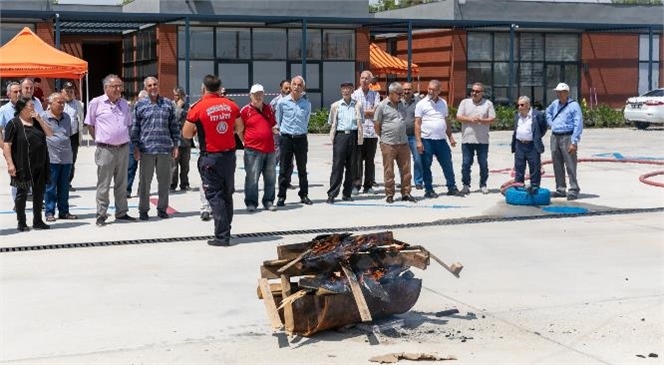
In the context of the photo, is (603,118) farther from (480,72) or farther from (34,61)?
(34,61)

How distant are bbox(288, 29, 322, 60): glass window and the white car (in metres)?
11.9

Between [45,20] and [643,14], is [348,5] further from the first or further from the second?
[643,14]

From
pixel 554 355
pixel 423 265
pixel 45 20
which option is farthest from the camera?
pixel 45 20

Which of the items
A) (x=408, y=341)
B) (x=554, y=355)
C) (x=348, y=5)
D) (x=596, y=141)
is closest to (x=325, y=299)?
(x=408, y=341)

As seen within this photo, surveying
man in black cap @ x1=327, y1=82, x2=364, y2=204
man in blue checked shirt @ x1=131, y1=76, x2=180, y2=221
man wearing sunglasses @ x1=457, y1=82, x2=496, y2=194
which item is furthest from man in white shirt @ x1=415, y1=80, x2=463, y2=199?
man in blue checked shirt @ x1=131, y1=76, x2=180, y2=221

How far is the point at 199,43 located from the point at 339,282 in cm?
3142

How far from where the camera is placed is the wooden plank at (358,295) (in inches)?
286

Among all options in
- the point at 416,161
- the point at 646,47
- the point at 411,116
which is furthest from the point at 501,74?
the point at 411,116

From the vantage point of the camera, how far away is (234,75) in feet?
126

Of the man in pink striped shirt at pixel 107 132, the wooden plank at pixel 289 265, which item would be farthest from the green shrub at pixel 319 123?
the wooden plank at pixel 289 265

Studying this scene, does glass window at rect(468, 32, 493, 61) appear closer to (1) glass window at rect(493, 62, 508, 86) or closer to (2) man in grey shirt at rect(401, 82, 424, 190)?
(1) glass window at rect(493, 62, 508, 86)

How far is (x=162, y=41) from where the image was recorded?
37.2 meters

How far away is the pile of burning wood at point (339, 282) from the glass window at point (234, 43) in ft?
102

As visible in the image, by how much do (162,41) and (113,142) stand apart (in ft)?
80.9
